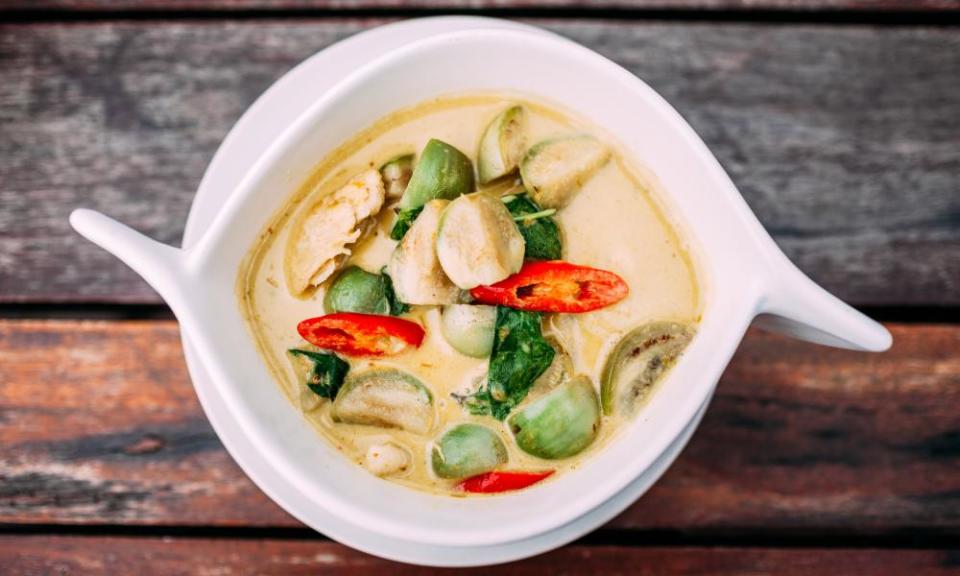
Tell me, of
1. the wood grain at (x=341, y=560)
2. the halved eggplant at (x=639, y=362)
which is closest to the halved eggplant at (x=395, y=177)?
the halved eggplant at (x=639, y=362)

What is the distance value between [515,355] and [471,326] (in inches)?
2.5

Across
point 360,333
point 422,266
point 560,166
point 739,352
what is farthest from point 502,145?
point 739,352

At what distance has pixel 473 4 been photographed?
1.28 metres

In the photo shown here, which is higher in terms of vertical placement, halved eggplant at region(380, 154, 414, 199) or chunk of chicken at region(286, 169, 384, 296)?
halved eggplant at region(380, 154, 414, 199)

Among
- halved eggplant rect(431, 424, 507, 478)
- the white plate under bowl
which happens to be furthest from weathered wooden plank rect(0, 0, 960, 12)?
halved eggplant rect(431, 424, 507, 478)

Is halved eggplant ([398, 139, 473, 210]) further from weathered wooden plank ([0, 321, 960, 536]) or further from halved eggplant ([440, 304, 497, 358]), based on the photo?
weathered wooden plank ([0, 321, 960, 536])

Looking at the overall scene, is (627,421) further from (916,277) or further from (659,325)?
(916,277)

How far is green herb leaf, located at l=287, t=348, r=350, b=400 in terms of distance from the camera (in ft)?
3.35

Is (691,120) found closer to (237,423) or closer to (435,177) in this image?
(435,177)

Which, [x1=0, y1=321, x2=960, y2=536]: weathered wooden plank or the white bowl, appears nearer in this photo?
the white bowl

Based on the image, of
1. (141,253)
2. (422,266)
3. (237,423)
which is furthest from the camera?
(237,423)

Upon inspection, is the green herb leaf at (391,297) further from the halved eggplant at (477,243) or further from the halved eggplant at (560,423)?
the halved eggplant at (560,423)

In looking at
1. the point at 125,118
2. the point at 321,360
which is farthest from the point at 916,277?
the point at 125,118

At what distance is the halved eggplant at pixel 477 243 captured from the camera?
37.2 inches
